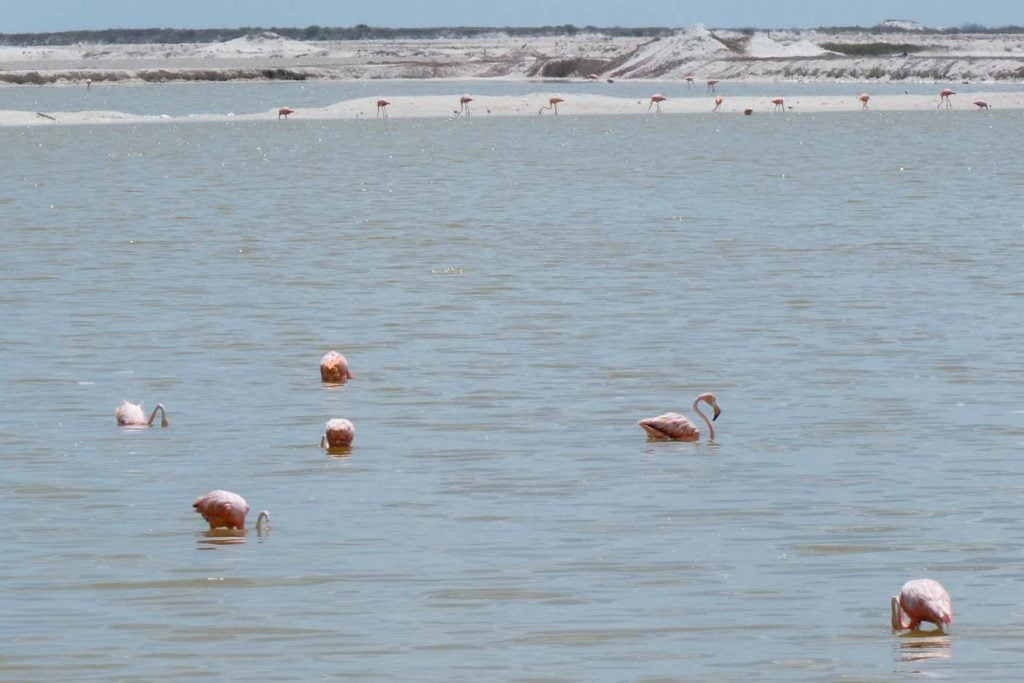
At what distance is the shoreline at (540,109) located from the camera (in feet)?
254

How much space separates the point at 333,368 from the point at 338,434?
2953 millimetres

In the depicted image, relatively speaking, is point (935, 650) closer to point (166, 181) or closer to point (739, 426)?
point (739, 426)

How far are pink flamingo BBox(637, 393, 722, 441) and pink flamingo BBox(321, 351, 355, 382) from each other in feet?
11.0

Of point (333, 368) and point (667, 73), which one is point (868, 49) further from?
point (333, 368)

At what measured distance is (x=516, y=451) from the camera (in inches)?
531

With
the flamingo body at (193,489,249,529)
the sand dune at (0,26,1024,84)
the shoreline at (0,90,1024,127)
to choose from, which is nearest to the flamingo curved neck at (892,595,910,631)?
the flamingo body at (193,489,249,529)

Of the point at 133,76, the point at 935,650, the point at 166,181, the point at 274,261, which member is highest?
the point at 133,76

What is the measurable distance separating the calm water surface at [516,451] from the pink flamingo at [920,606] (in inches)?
4.5

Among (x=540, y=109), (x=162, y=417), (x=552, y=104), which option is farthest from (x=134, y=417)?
(x=552, y=104)

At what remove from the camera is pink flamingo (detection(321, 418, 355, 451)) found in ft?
44.3

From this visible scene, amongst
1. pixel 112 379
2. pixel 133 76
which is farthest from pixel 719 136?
pixel 133 76

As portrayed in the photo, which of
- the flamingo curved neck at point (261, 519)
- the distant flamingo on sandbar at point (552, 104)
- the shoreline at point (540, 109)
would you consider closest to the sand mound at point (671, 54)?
the shoreline at point (540, 109)

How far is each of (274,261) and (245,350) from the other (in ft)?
28.6

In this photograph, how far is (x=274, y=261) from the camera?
88.7ft
